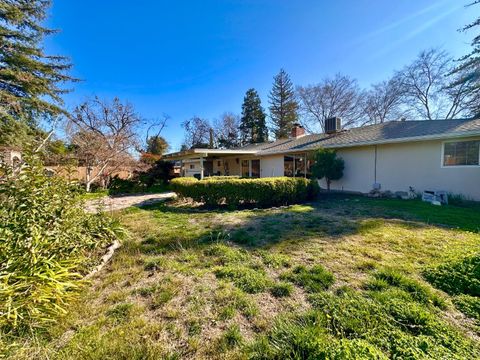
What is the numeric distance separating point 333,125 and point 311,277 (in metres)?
13.1

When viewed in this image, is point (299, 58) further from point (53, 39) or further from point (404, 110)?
point (404, 110)

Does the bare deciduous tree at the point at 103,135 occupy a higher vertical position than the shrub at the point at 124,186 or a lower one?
higher

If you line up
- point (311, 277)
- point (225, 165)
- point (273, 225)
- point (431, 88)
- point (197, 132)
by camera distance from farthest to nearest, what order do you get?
point (197, 132)
point (431, 88)
point (225, 165)
point (273, 225)
point (311, 277)

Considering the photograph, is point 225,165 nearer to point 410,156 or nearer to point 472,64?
point 410,156

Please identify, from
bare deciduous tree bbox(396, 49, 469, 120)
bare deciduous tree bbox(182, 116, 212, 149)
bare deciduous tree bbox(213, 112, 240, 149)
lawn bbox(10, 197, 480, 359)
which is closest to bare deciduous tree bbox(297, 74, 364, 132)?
bare deciduous tree bbox(396, 49, 469, 120)

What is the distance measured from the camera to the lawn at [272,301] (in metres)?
1.74

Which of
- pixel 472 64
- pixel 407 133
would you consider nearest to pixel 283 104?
pixel 472 64

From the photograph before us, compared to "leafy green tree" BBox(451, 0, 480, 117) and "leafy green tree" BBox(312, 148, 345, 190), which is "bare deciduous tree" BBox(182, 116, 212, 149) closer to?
"leafy green tree" BBox(312, 148, 345, 190)

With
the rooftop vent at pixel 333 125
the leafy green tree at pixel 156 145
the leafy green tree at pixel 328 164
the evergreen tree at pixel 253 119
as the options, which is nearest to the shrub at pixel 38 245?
the leafy green tree at pixel 328 164

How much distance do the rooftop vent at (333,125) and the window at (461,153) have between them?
6068mm

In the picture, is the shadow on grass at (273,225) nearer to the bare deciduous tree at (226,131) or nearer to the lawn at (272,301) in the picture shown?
the lawn at (272,301)

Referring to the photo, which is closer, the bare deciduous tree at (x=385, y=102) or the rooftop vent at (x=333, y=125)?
the rooftop vent at (x=333, y=125)

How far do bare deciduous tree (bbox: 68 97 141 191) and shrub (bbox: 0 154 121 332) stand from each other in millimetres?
10444

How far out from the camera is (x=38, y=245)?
8.29ft
